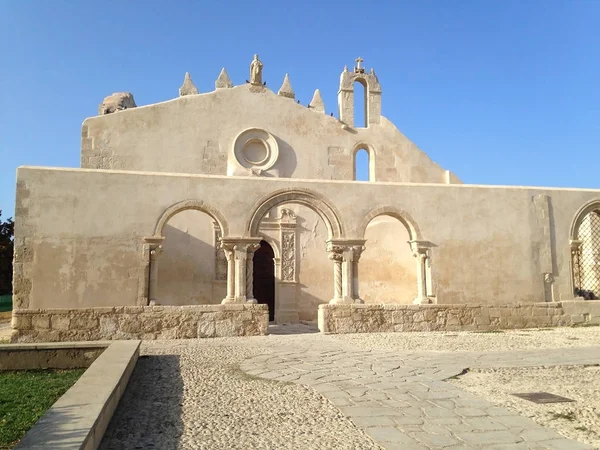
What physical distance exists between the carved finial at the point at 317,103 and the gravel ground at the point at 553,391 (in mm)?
11431

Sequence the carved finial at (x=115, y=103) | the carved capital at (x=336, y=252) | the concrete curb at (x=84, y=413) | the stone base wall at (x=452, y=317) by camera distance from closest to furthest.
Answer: the concrete curb at (x=84, y=413) → the stone base wall at (x=452, y=317) → the carved capital at (x=336, y=252) → the carved finial at (x=115, y=103)

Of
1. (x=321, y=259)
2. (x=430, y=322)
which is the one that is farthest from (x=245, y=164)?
(x=430, y=322)

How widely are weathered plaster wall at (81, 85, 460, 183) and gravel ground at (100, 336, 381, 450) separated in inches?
347

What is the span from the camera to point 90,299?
32.3 ft

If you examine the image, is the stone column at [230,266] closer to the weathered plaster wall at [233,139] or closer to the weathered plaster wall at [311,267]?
the weathered plaster wall at [311,267]

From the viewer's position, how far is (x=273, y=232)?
1485cm

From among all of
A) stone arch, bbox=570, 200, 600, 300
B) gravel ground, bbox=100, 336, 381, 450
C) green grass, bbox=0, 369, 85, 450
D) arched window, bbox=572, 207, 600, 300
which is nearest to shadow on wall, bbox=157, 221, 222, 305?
gravel ground, bbox=100, 336, 381, 450

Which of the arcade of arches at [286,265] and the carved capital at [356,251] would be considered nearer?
the carved capital at [356,251]

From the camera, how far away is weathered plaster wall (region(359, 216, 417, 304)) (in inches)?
589

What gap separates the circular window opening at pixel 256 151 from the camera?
15.1m

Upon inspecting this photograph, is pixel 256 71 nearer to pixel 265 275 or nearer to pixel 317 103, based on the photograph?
pixel 317 103

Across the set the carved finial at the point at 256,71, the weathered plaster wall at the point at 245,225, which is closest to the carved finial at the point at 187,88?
the carved finial at the point at 256,71

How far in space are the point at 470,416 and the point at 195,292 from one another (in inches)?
409

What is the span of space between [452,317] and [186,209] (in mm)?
6116
